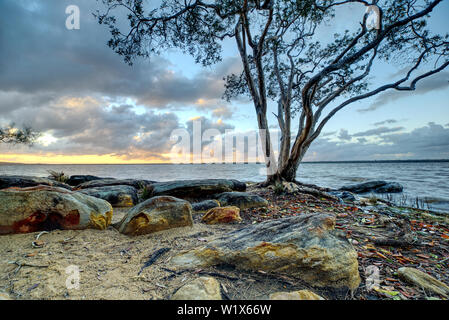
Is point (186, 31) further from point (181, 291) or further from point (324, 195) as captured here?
point (181, 291)

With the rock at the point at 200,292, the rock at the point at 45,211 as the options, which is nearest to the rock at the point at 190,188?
the rock at the point at 45,211

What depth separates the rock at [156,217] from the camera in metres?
3.03

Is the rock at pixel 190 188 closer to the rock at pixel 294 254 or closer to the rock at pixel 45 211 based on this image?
the rock at pixel 45 211

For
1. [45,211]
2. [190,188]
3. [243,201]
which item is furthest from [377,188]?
[45,211]

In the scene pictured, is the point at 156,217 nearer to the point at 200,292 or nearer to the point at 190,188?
the point at 200,292

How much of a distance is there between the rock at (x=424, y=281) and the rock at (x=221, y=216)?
2606 mm

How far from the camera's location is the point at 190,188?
6.30m

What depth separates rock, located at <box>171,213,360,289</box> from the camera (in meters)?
1.75

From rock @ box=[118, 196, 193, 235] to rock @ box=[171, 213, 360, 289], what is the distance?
1.12 metres

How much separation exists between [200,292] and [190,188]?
4.91 meters

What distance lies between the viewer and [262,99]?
8227mm
